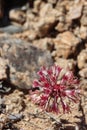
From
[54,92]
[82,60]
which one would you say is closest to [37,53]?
[82,60]

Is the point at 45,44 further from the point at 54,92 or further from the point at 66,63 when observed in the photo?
the point at 54,92

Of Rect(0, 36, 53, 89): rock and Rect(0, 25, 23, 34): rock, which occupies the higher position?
Rect(0, 25, 23, 34): rock

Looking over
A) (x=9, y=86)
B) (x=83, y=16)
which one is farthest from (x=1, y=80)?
(x=83, y=16)

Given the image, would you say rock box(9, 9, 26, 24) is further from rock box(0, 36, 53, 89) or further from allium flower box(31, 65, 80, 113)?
allium flower box(31, 65, 80, 113)

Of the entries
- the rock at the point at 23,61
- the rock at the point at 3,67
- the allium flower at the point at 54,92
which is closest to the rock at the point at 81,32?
the rock at the point at 23,61

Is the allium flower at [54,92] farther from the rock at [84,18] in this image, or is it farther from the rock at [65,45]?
the rock at [84,18]

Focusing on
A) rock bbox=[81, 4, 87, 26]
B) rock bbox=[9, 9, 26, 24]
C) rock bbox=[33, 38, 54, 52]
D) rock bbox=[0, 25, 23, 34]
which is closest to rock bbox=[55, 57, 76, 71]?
rock bbox=[33, 38, 54, 52]

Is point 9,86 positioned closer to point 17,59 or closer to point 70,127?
point 17,59
